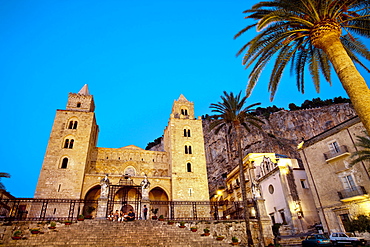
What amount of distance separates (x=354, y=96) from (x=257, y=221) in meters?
12.4

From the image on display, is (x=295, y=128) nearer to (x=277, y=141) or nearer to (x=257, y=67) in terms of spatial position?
(x=277, y=141)

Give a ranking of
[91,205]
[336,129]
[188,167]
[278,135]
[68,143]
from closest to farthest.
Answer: [336,129] < [91,205] < [68,143] < [188,167] < [278,135]

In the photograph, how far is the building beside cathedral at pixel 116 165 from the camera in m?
27.2

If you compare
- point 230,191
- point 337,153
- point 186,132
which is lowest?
point 337,153

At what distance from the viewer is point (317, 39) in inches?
345

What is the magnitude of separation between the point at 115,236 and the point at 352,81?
45.3 feet

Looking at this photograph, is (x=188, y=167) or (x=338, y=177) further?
(x=188, y=167)

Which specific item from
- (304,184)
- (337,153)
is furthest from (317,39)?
(304,184)

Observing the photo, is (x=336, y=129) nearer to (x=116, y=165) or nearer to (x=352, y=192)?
(x=352, y=192)

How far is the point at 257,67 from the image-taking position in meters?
11.8

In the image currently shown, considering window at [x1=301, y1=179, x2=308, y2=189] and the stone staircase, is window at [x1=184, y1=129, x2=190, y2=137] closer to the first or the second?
window at [x1=301, y1=179, x2=308, y2=189]

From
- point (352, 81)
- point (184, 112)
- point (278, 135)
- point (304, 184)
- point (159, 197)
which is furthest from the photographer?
point (278, 135)

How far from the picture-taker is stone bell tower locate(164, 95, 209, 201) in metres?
30.8

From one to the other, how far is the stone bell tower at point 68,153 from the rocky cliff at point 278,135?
3436 cm
